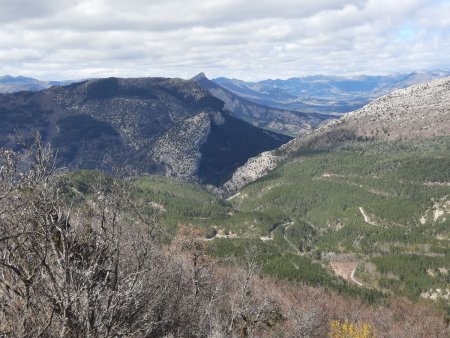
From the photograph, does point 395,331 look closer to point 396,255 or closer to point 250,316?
point 250,316

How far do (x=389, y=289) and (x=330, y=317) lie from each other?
59785 mm

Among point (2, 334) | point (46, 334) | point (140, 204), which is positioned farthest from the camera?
point (140, 204)

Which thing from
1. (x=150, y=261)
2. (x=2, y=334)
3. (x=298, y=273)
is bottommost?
(x=298, y=273)

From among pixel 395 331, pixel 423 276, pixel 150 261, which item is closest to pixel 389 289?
pixel 423 276

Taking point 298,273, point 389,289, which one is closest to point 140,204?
point 298,273

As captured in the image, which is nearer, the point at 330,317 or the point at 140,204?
the point at 140,204

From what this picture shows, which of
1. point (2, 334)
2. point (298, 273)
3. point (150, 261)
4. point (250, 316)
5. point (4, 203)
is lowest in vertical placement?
point (298, 273)

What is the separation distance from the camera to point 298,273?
159 m

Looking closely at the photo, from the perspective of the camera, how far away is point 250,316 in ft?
223

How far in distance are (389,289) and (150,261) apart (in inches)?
5991

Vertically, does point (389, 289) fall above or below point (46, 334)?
below

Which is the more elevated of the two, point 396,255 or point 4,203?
point 4,203

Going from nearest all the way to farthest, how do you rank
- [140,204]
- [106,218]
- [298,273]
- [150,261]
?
[106,218] → [140,204] → [150,261] → [298,273]

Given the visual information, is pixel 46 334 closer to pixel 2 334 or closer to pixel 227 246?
pixel 2 334
